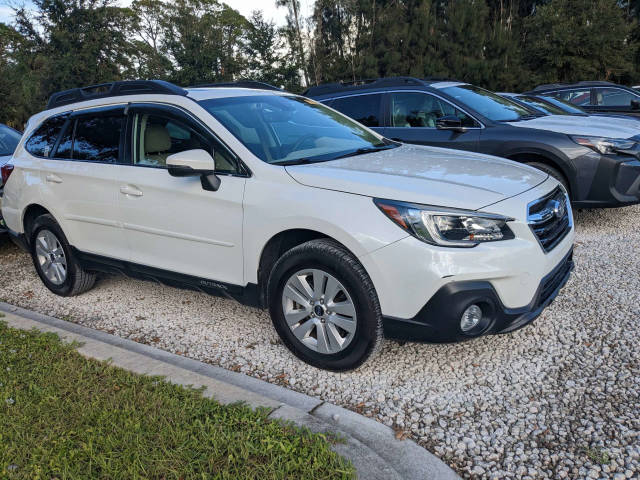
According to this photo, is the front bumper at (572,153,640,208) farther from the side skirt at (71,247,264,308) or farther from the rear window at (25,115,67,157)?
the rear window at (25,115,67,157)

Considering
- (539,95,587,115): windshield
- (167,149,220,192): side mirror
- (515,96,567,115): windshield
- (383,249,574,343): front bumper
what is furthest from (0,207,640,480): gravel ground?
(539,95,587,115): windshield

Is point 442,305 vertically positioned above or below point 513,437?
above

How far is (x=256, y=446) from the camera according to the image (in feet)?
8.36

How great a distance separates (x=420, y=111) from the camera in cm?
699

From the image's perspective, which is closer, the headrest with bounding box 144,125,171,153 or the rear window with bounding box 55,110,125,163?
the headrest with bounding box 144,125,171,153

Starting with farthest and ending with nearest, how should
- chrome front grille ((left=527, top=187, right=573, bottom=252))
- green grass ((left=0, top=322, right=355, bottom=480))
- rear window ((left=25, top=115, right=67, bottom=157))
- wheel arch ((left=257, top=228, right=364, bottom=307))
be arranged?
rear window ((left=25, top=115, right=67, bottom=157)) → wheel arch ((left=257, top=228, right=364, bottom=307)) → chrome front grille ((left=527, top=187, right=573, bottom=252)) → green grass ((left=0, top=322, right=355, bottom=480))

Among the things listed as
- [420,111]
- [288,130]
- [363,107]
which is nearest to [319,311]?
[288,130]

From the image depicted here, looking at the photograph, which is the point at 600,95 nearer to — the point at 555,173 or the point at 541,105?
the point at 541,105

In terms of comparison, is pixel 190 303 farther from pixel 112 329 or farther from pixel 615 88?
pixel 615 88

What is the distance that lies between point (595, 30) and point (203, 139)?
2423cm

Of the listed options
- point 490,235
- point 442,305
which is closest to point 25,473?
point 442,305

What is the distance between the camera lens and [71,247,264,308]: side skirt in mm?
3783

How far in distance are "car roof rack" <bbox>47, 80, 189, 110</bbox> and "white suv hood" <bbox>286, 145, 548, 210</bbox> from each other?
137cm

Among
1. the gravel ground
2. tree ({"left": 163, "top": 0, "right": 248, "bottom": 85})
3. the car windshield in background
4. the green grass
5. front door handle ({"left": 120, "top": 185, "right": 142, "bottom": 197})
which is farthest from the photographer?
tree ({"left": 163, "top": 0, "right": 248, "bottom": 85})
